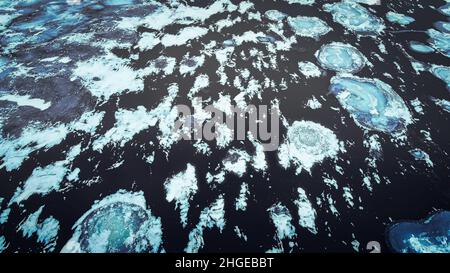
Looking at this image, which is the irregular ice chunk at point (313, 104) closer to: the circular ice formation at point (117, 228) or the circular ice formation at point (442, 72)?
the circular ice formation at point (442, 72)

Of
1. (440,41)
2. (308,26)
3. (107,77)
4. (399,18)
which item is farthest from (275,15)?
(107,77)

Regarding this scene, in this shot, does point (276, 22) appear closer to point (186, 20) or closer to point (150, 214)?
point (186, 20)

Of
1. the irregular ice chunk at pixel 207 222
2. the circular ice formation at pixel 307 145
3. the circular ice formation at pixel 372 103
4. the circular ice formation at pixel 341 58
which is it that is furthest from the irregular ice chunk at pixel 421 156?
the irregular ice chunk at pixel 207 222

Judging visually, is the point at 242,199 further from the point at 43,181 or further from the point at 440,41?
the point at 440,41

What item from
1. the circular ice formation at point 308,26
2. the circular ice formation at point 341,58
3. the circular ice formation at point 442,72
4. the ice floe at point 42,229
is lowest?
the ice floe at point 42,229

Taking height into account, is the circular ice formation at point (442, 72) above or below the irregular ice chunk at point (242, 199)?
above
